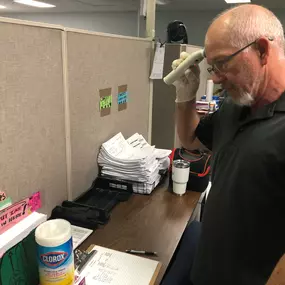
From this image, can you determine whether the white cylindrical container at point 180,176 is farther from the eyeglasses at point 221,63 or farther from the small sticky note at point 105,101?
the eyeglasses at point 221,63

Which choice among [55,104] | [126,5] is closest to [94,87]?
[55,104]

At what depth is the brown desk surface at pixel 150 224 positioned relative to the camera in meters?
1.00

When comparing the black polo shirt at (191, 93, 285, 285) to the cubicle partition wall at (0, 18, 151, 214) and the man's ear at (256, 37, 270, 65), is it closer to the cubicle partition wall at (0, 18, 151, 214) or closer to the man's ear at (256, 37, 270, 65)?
the man's ear at (256, 37, 270, 65)

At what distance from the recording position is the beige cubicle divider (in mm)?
1187

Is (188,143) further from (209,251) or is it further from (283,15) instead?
(283,15)

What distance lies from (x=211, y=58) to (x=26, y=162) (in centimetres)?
66

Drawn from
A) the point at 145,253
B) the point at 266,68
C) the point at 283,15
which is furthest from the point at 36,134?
the point at 283,15

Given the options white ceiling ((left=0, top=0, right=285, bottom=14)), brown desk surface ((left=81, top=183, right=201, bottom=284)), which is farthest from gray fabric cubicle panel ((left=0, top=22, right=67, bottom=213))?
white ceiling ((left=0, top=0, right=285, bottom=14))

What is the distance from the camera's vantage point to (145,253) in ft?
3.16

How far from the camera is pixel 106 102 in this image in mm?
1425

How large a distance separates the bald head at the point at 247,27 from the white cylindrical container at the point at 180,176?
642 mm

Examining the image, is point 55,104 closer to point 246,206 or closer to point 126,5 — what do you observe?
point 246,206

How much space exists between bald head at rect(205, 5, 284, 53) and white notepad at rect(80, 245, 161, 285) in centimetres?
68

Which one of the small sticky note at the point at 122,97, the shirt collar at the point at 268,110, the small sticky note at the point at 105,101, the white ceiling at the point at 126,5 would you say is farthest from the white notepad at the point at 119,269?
the white ceiling at the point at 126,5
